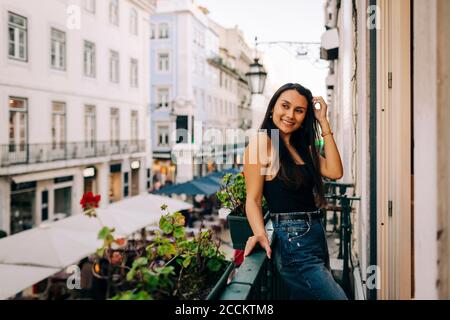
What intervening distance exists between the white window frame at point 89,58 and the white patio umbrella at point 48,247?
29.8 ft

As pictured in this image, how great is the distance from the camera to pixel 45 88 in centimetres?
1173

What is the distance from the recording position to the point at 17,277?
4.75 meters

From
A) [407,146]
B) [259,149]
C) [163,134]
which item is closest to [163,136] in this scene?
[163,134]

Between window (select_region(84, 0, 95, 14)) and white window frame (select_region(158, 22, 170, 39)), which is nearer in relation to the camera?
window (select_region(84, 0, 95, 14))

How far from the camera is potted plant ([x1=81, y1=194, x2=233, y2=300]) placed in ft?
3.23

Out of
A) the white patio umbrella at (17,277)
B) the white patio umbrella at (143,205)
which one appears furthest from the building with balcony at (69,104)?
the white patio umbrella at (17,277)

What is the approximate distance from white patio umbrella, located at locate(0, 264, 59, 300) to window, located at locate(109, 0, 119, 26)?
12009mm

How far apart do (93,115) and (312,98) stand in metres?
13.8

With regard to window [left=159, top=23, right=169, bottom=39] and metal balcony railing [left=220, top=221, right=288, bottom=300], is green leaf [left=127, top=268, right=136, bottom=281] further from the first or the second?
window [left=159, top=23, right=169, bottom=39]

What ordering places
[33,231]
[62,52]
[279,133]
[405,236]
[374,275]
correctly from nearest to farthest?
[279,133] < [405,236] < [374,275] < [33,231] < [62,52]

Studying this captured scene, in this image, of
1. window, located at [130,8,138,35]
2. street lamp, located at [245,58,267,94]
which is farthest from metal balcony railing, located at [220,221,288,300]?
window, located at [130,8,138,35]

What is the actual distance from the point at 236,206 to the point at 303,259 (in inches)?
28.6
